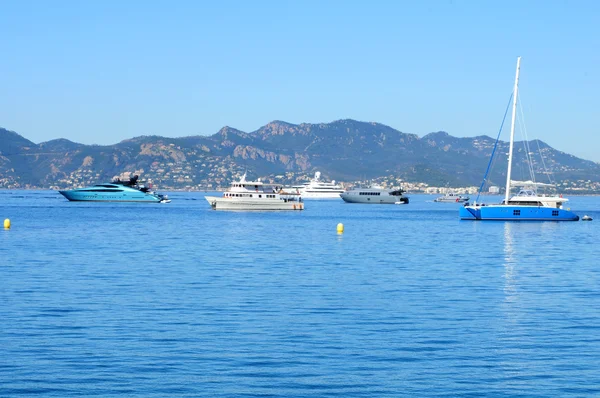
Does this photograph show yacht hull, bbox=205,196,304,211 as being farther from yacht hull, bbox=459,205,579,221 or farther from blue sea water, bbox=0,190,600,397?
blue sea water, bbox=0,190,600,397

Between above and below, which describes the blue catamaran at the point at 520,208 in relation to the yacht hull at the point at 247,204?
above

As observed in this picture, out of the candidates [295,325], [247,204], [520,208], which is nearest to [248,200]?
[247,204]

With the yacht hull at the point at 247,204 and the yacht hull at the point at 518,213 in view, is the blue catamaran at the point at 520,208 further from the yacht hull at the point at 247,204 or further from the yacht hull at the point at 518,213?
the yacht hull at the point at 247,204

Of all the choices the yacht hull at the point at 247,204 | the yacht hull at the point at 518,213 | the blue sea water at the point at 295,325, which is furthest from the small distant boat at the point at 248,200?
the blue sea water at the point at 295,325

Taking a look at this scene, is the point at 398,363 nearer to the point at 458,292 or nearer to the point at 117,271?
the point at 458,292

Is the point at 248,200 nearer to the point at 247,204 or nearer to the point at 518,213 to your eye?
the point at 247,204

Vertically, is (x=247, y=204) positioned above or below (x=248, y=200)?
below

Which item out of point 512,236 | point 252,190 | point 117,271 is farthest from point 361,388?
point 252,190

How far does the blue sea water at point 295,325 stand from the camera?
21.9 m

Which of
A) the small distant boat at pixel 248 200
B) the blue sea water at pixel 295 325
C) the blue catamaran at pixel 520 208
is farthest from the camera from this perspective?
the small distant boat at pixel 248 200

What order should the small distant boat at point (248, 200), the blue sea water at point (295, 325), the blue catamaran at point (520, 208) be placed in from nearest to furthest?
the blue sea water at point (295, 325) → the blue catamaran at point (520, 208) → the small distant boat at point (248, 200)

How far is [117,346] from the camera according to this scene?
25.7 metres

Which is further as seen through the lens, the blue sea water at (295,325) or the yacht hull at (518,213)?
the yacht hull at (518,213)

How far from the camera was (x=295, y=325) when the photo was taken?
29.6 m
